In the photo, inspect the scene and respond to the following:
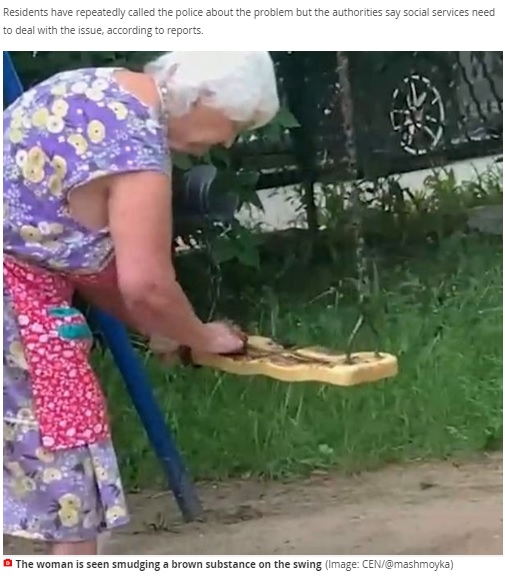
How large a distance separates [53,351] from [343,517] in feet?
1.30

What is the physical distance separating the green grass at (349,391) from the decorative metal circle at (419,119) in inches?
4.5

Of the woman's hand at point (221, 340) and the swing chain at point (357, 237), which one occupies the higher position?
the swing chain at point (357, 237)

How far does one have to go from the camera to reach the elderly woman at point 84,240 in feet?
4.18

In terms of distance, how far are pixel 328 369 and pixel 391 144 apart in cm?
26

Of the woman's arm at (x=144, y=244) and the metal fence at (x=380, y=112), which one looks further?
the metal fence at (x=380, y=112)

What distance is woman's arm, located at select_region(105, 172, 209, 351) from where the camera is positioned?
127 centimetres

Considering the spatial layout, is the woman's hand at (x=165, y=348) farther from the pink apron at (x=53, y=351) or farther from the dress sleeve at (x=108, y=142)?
the dress sleeve at (x=108, y=142)

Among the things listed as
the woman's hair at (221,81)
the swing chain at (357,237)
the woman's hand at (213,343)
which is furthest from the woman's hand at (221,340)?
the woman's hair at (221,81)

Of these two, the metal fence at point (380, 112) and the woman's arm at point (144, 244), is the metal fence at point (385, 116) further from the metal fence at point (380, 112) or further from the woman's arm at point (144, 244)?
the woman's arm at point (144, 244)

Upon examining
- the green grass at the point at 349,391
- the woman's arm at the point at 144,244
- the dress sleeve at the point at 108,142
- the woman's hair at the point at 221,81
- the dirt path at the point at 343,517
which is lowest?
the dirt path at the point at 343,517

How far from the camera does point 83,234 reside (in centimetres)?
129
